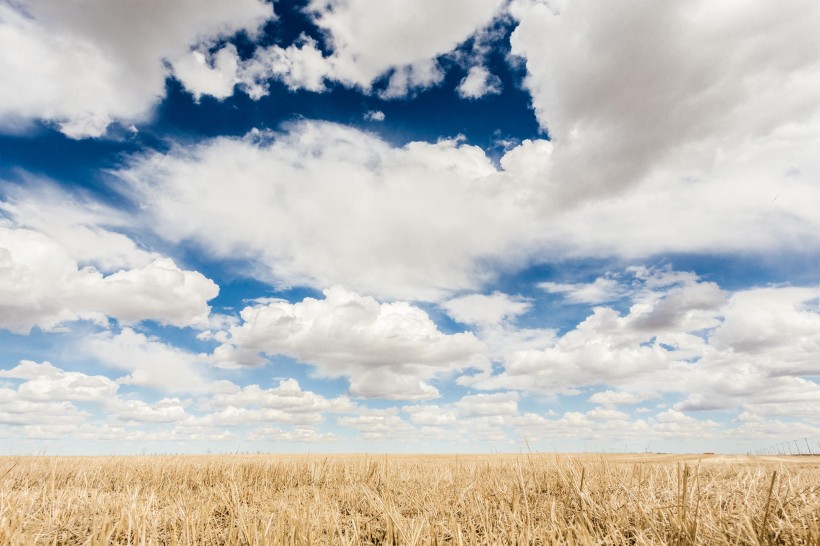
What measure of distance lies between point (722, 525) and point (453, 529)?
319cm

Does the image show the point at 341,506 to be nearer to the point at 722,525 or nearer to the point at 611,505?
the point at 611,505

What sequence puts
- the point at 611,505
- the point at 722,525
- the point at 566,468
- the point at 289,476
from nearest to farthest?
1. the point at 722,525
2. the point at 611,505
3. the point at 566,468
4. the point at 289,476

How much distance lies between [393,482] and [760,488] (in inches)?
288

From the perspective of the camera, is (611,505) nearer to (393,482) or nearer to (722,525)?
(722,525)

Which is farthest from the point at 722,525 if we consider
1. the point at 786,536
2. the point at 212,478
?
the point at 212,478

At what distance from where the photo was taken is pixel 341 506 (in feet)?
28.9

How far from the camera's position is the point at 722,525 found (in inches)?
213

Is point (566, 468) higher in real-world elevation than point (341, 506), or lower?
higher

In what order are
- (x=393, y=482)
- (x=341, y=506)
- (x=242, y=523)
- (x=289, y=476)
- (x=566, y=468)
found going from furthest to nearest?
(x=289, y=476)
(x=393, y=482)
(x=566, y=468)
(x=341, y=506)
(x=242, y=523)

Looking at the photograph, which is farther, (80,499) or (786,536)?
(80,499)

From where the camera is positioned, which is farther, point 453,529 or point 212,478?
point 212,478

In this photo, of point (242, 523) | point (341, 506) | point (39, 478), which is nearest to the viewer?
point (242, 523)

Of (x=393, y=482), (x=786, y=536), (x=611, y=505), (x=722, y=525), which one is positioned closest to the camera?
(x=786, y=536)

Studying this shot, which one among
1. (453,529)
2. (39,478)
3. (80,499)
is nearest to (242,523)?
(453,529)
